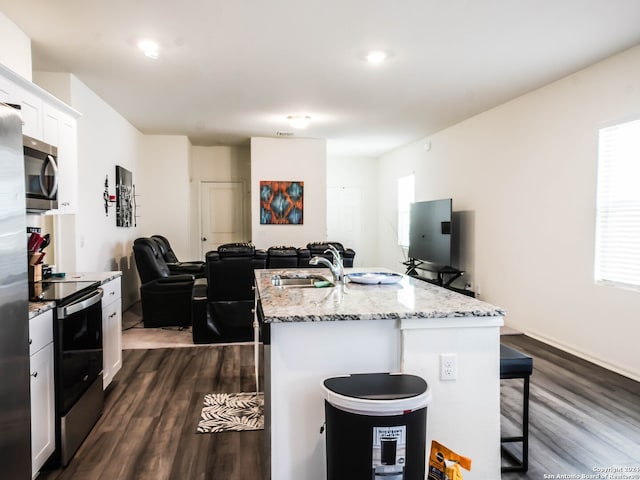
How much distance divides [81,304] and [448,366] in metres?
1.99

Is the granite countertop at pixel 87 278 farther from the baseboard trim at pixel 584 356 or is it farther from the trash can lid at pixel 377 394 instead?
the baseboard trim at pixel 584 356

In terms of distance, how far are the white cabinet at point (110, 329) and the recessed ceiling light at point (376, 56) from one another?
2804 millimetres

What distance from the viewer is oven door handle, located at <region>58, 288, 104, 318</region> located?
2.23m

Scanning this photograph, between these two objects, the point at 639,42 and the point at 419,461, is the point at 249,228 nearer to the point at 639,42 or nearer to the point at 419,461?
the point at 639,42

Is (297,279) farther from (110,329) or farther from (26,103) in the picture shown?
(26,103)

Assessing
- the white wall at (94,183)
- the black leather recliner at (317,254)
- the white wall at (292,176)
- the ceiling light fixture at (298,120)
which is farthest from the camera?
the white wall at (292,176)

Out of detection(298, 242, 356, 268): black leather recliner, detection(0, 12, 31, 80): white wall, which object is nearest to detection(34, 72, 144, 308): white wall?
detection(0, 12, 31, 80): white wall

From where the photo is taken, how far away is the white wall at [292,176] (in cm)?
745

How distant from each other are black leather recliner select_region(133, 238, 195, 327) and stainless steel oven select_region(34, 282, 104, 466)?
8.04 ft

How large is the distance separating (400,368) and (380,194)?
8049mm

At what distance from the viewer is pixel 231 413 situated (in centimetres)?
288

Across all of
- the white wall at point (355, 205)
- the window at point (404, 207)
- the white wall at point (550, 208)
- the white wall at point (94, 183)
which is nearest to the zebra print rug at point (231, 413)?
the white wall at point (94, 183)

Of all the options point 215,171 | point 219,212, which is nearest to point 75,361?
point 219,212

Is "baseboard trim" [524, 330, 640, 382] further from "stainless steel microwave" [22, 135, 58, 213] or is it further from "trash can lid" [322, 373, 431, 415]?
"stainless steel microwave" [22, 135, 58, 213]
